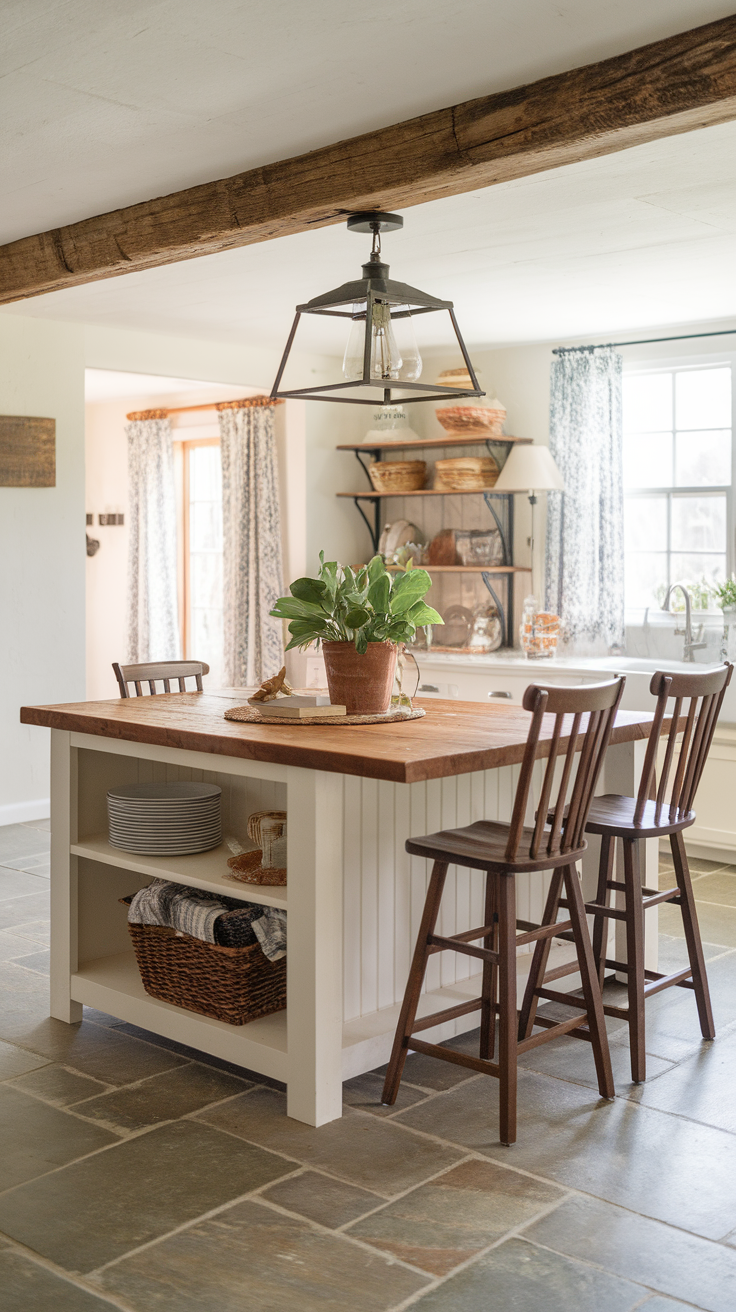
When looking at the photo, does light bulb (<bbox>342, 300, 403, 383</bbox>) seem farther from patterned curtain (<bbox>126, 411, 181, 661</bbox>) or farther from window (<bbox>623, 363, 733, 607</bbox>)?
patterned curtain (<bbox>126, 411, 181, 661</bbox>)

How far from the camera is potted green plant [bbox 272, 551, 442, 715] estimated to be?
10.3 ft

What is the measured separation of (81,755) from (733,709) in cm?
293

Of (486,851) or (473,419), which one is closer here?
(486,851)

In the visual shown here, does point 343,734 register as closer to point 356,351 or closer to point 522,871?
point 522,871

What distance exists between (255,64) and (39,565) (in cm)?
345

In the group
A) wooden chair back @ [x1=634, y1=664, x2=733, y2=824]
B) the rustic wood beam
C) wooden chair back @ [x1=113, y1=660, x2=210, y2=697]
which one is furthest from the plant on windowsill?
the rustic wood beam

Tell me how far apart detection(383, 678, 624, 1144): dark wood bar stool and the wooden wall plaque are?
353cm

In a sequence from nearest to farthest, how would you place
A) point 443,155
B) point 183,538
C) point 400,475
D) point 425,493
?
point 443,155 < point 425,493 < point 400,475 < point 183,538

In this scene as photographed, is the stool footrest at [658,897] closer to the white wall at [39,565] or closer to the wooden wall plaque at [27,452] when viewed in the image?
the white wall at [39,565]

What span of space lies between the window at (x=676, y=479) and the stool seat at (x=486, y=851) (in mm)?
3152

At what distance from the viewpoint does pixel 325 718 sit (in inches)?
120

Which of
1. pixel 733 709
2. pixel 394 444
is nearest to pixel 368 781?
pixel 733 709

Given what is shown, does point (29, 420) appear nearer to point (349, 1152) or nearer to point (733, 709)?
point (733, 709)

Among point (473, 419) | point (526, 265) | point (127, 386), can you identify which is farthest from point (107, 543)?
point (526, 265)
